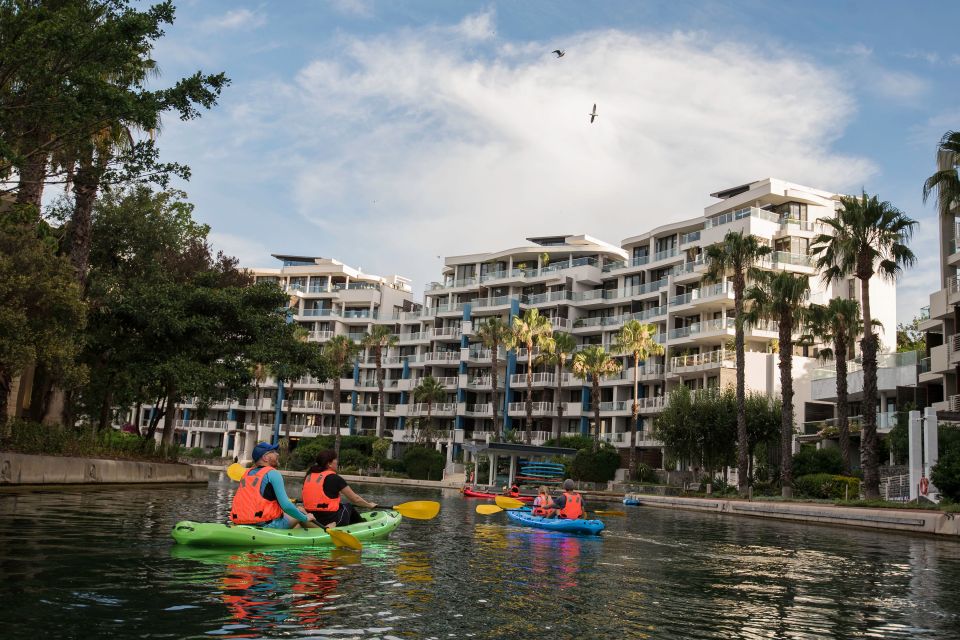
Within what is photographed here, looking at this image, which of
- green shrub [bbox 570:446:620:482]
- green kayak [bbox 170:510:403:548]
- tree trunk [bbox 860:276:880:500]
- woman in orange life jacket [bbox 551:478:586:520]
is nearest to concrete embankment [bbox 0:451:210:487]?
green kayak [bbox 170:510:403:548]

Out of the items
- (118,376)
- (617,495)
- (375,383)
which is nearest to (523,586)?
(118,376)

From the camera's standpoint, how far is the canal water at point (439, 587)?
9070mm

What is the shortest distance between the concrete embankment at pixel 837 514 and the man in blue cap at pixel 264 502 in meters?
22.2

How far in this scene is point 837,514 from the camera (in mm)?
34250

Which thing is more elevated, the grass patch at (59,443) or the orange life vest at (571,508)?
the grass patch at (59,443)

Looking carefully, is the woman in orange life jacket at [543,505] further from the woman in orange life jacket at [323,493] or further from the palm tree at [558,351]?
the palm tree at [558,351]

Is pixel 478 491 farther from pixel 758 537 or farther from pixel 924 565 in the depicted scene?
pixel 924 565

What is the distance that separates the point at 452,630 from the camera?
9109mm

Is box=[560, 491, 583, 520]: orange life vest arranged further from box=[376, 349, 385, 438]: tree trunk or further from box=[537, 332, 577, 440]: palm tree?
box=[376, 349, 385, 438]: tree trunk

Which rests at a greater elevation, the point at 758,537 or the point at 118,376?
the point at 118,376

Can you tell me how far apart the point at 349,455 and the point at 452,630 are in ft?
245

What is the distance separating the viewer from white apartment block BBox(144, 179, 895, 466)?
70125 millimetres

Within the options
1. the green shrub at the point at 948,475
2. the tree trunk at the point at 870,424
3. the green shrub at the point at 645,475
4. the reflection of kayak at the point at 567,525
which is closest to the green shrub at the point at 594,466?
the green shrub at the point at 645,475

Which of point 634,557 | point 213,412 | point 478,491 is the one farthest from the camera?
point 213,412
